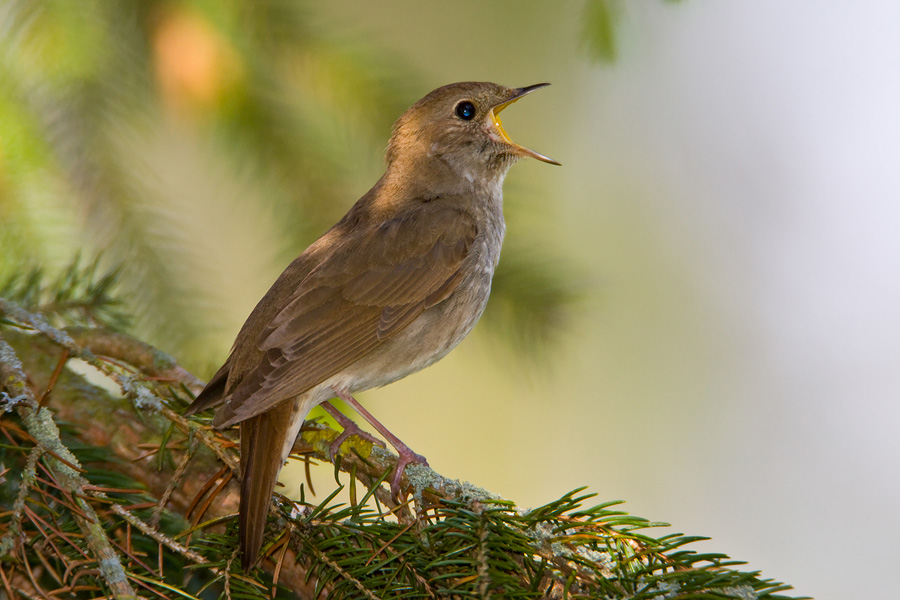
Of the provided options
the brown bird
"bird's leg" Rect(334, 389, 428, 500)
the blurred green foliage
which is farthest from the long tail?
the blurred green foliage

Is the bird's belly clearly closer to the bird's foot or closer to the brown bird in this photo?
the brown bird

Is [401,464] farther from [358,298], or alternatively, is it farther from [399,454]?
[358,298]

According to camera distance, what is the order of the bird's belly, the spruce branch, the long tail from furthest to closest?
the bird's belly → the long tail → the spruce branch

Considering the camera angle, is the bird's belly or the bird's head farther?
the bird's head

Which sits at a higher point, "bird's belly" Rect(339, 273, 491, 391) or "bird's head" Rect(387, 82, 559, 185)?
"bird's head" Rect(387, 82, 559, 185)

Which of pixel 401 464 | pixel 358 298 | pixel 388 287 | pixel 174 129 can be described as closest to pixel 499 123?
pixel 388 287

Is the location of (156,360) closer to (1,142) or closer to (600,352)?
(1,142)

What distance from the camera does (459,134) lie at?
372 centimetres

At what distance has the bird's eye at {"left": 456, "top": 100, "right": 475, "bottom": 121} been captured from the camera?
3.71m

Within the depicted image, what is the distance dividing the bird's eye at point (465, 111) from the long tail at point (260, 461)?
165 centimetres

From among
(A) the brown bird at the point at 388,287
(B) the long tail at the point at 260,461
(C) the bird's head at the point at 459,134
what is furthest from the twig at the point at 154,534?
(C) the bird's head at the point at 459,134

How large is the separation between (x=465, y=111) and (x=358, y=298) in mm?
1178

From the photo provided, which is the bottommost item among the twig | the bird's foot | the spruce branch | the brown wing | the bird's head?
the twig

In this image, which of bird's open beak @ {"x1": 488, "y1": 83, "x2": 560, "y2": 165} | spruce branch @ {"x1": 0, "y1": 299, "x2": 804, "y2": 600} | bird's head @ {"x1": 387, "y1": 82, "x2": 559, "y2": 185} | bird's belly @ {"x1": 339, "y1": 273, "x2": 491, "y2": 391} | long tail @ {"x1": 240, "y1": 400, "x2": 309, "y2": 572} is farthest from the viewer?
bird's head @ {"x1": 387, "y1": 82, "x2": 559, "y2": 185}
